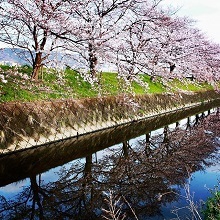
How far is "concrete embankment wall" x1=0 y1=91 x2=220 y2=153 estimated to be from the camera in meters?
11.5

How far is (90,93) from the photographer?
1803 cm

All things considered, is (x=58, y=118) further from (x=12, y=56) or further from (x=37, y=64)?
(x=12, y=56)

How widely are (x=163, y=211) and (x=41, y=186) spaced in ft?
11.6

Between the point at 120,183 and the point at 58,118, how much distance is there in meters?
5.31

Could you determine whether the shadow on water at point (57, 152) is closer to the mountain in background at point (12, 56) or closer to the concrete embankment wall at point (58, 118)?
the concrete embankment wall at point (58, 118)

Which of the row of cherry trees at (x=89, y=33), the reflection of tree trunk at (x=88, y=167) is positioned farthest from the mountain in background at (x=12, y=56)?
the reflection of tree trunk at (x=88, y=167)

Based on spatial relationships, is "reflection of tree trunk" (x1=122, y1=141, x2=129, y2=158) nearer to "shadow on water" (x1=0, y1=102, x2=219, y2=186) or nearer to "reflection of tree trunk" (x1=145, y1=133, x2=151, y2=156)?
"shadow on water" (x1=0, y1=102, x2=219, y2=186)

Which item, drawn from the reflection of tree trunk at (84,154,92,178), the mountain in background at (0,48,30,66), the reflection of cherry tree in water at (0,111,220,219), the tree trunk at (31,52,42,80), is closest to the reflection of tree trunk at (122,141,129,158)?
the reflection of cherry tree in water at (0,111,220,219)

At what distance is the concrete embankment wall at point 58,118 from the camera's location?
11547 mm

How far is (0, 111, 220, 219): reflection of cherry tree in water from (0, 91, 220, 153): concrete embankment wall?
2043mm

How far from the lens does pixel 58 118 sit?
13.9 m

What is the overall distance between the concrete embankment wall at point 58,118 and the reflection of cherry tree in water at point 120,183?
204 cm

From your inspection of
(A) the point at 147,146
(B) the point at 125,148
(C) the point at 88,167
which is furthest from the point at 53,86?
(C) the point at 88,167

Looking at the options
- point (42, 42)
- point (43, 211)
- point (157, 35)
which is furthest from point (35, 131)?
point (157, 35)
